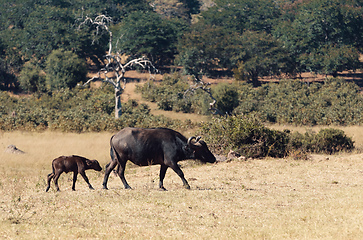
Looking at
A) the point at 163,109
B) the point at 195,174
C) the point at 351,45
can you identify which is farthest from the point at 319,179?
the point at 351,45

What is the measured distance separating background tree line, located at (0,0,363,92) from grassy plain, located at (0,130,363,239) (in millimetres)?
37543

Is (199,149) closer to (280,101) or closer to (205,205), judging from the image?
(205,205)

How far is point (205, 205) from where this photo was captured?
498 inches

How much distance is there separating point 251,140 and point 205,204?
10675mm

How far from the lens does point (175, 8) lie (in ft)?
328

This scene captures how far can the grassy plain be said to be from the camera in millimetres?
10312

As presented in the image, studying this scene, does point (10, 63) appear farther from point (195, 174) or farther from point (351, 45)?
point (195, 174)

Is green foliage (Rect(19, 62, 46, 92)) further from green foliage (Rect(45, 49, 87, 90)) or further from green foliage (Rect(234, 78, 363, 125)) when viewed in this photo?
green foliage (Rect(234, 78, 363, 125))

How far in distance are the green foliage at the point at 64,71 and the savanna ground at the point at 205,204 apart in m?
33.2

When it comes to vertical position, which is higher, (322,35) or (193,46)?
(322,35)

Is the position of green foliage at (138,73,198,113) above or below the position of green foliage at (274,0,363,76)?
below

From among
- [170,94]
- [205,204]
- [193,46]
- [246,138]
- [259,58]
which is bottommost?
[170,94]

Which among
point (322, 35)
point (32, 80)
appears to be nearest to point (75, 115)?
point (32, 80)

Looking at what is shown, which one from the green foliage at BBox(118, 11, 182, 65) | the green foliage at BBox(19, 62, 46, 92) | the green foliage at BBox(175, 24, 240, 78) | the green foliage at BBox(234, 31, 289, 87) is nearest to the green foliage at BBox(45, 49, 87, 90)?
the green foliage at BBox(19, 62, 46, 92)
